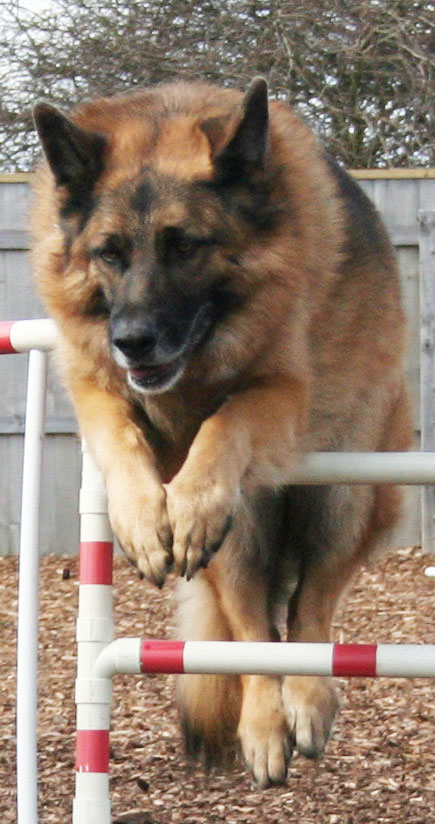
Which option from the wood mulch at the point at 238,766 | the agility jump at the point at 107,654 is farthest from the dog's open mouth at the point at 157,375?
the wood mulch at the point at 238,766

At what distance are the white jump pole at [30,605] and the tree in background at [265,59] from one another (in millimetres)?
5535

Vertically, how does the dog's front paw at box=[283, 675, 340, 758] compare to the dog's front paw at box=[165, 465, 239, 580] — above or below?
below

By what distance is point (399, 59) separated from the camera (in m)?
8.73

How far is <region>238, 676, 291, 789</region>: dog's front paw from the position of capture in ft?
10.9

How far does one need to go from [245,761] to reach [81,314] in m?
1.19

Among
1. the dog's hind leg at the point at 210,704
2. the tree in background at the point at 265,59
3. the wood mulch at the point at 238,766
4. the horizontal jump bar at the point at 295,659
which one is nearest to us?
the horizontal jump bar at the point at 295,659

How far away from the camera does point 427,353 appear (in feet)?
22.4

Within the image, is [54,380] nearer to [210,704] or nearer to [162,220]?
[210,704]

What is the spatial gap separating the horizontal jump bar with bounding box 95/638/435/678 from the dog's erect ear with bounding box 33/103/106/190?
1117 millimetres

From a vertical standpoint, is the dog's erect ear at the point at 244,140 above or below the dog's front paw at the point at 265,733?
above

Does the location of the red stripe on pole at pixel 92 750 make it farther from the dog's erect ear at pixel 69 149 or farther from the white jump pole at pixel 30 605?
the dog's erect ear at pixel 69 149

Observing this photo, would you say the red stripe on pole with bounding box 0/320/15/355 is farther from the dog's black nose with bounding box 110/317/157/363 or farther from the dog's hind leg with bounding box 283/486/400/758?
the dog's hind leg with bounding box 283/486/400/758

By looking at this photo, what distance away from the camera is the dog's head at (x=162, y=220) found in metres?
2.96

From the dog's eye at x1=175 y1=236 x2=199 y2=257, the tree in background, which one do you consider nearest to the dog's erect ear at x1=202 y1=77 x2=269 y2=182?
the dog's eye at x1=175 y1=236 x2=199 y2=257
